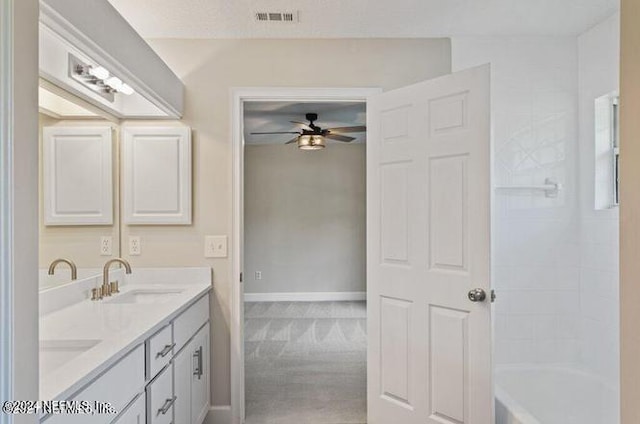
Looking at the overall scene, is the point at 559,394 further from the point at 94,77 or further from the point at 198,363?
the point at 94,77

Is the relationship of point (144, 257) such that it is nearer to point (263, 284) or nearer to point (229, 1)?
point (229, 1)

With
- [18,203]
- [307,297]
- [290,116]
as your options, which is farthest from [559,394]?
[307,297]

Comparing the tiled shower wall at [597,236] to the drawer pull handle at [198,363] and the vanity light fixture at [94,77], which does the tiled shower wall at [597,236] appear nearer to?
the drawer pull handle at [198,363]

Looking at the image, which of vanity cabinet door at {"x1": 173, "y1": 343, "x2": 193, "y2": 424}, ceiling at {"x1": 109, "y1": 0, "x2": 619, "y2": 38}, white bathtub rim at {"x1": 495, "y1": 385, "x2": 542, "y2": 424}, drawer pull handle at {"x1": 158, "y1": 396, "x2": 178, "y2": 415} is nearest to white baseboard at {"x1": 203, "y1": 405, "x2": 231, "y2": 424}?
vanity cabinet door at {"x1": 173, "y1": 343, "x2": 193, "y2": 424}

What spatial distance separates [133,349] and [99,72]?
1.20m

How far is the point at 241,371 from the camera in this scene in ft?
9.09

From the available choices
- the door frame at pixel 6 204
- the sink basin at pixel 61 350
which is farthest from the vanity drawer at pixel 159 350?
the door frame at pixel 6 204

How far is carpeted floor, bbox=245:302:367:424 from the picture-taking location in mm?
2902

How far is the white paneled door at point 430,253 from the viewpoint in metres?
2.13

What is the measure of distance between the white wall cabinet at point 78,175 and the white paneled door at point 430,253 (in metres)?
1.57

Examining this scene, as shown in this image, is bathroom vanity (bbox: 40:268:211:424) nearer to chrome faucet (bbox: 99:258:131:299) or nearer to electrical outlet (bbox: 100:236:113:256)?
chrome faucet (bbox: 99:258:131:299)

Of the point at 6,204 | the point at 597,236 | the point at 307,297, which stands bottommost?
the point at 307,297

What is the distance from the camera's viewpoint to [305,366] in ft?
12.4

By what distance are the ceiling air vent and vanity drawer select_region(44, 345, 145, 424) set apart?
71.8 inches
